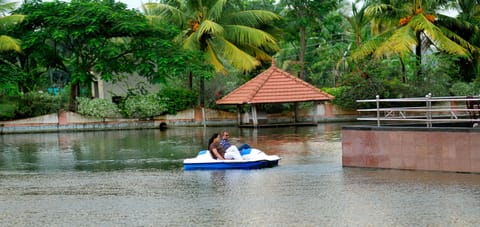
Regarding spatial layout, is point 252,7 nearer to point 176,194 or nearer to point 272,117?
point 272,117

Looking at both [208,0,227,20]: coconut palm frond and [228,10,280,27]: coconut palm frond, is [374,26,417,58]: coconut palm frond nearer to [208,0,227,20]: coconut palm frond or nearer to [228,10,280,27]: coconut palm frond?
[228,10,280,27]: coconut palm frond

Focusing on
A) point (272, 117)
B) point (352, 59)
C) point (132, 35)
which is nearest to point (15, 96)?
point (132, 35)

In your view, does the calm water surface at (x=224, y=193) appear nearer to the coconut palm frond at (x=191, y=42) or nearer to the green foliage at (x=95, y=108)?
the green foliage at (x=95, y=108)

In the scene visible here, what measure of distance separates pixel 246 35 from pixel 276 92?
18.8 feet

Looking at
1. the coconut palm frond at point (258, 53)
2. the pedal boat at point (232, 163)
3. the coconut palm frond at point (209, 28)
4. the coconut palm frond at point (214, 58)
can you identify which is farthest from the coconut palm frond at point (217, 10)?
the pedal boat at point (232, 163)

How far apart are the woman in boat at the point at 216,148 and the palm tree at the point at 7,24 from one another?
2104 centimetres

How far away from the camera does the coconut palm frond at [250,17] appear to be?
47.3m

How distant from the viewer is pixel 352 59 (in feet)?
153

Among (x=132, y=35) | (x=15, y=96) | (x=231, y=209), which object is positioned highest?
(x=132, y=35)

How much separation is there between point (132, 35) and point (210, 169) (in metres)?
22.6

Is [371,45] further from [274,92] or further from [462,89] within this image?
[274,92]

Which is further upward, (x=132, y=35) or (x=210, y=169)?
(x=132, y=35)

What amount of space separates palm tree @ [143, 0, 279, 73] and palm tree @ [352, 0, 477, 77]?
5.73 metres

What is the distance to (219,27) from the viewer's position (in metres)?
44.1
